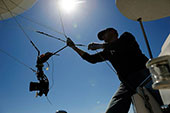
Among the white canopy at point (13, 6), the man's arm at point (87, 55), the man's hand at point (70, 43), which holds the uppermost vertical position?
the white canopy at point (13, 6)

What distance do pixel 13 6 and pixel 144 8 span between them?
21.6 feet

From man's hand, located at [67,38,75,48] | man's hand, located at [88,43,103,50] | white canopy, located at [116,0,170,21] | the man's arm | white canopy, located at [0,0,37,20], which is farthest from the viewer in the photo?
white canopy, located at [0,0,37,20]

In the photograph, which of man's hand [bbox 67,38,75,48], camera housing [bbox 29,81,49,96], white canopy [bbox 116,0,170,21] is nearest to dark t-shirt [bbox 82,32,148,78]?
white canopy [bbox 116,0,170,21]

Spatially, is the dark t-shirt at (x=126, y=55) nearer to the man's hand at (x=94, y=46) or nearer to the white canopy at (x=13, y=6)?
the man's hand at (x=94, y=46)

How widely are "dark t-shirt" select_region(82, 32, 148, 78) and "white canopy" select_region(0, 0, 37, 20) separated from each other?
18.2 feet

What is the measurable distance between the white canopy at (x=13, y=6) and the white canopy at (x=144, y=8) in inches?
239

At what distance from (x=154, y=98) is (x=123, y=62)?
0.85 m

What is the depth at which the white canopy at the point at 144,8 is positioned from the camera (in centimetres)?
161

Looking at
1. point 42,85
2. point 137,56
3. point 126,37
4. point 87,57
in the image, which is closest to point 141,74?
point 137,56

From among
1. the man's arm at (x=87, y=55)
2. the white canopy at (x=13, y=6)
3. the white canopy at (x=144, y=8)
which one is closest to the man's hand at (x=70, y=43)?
the man's arm at (x=87, y=55)

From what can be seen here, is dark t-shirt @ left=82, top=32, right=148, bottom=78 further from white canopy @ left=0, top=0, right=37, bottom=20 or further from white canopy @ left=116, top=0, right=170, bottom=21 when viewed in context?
white canopy @ left=0, top=0, right=37, bottom=20

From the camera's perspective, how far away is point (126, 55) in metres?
2.54

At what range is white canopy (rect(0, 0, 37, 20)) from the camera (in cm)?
638

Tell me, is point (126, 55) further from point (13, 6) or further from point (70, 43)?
point (13, 6)
